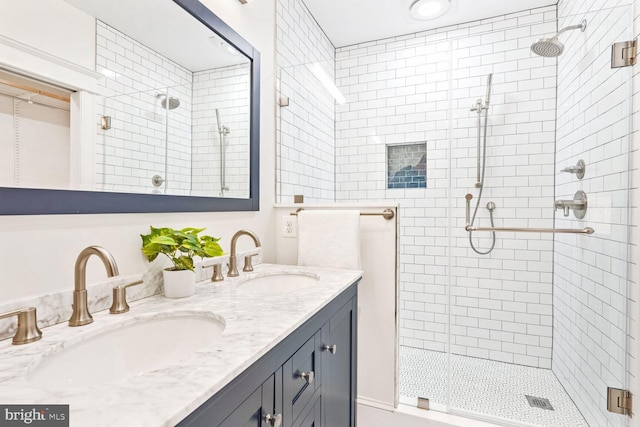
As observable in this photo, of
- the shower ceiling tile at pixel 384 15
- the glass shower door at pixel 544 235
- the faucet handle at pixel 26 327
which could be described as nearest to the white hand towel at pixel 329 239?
the glass shower door at pixel 544 235

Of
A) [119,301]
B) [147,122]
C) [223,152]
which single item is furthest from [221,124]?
[119,301]

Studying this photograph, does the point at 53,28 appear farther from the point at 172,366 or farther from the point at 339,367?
the point at 339,367

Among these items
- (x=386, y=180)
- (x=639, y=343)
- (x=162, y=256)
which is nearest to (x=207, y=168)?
(x=162, y=256)

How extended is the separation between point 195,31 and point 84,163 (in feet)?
2.45

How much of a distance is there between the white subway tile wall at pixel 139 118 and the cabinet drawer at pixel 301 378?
727 millimetres

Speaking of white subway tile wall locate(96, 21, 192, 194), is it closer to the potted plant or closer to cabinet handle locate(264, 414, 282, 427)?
the potted plant

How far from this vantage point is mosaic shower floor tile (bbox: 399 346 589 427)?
169cm

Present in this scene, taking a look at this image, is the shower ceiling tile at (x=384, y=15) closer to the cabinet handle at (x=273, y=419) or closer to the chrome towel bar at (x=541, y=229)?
the chrome towel bar at (x=541, y=229)

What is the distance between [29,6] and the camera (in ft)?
2.45

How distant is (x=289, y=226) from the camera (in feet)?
6.19

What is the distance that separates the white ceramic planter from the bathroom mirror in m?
0.24

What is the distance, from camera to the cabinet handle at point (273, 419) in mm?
718

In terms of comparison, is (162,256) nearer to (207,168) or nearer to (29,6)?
(207,168)

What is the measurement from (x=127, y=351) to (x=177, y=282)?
25 cm
